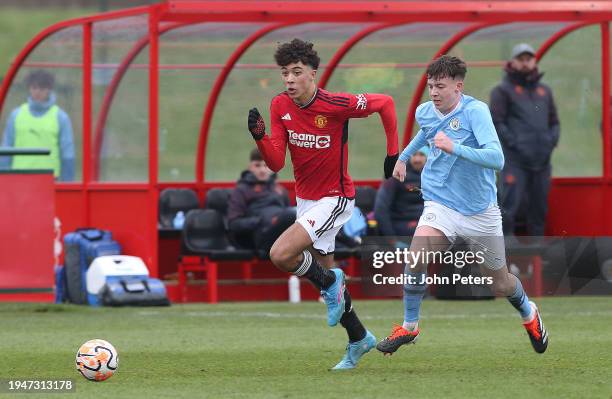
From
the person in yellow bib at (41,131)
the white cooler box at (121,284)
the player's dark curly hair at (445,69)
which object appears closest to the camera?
the player's dark curly hair at (445,69)

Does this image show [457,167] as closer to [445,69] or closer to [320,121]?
[445,69]

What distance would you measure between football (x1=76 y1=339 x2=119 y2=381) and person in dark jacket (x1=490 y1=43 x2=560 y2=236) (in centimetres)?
751

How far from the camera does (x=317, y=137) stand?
9.33m

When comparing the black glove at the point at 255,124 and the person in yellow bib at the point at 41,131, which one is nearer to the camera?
the black glove at the point at 255,124

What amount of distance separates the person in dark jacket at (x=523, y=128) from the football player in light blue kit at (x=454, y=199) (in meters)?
5.94

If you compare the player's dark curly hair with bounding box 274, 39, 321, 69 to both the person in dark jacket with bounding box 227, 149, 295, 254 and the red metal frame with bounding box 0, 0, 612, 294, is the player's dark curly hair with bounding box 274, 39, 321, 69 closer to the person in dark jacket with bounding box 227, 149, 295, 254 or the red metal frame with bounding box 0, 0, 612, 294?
the red metal frame with bounding box 0, 0, 612, 294

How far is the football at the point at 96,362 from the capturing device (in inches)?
336

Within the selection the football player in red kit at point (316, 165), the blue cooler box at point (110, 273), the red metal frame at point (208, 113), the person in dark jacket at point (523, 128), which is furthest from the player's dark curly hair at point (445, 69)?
the red metal frame at point (208, 113)

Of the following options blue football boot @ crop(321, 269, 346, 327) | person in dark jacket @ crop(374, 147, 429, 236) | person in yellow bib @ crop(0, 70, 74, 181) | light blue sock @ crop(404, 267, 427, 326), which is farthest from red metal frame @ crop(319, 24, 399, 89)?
blue football boot @ crop(321, 269, 346, 327)

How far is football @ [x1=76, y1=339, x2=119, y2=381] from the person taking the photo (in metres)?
8.55

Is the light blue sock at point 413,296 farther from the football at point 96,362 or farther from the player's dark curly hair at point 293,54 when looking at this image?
the football at point 96,362

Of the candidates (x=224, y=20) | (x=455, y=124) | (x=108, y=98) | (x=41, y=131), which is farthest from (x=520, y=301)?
(x=41, y=131)

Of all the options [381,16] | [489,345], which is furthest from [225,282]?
[489,345]

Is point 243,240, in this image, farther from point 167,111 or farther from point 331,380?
point 331,380
